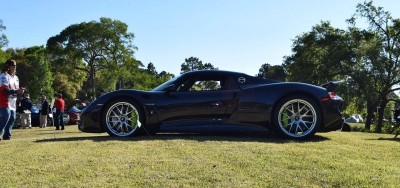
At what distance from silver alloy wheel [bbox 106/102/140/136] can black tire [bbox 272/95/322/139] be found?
2.39m

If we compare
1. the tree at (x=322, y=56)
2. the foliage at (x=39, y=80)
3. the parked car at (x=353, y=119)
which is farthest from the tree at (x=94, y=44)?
the parked car at (x=353, y=119)

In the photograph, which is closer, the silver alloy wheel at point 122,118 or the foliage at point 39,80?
the silver alloy wheel at point 122,118

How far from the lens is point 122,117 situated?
683 centimetres

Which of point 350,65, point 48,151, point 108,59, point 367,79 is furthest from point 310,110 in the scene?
point 108,59

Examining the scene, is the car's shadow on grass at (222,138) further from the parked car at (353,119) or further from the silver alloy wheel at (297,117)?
the parked car at (353,119)

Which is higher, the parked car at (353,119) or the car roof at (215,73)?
the car roof at (215,73)

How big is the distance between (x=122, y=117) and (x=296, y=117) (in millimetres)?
2941

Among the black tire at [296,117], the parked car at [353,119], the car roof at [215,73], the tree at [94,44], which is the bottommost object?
the parked car at [353,119]

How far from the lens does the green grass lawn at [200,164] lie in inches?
147

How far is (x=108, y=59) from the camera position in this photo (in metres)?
58.0

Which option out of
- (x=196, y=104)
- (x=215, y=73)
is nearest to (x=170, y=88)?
(x=196, y=104)

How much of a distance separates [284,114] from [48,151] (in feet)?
12.0

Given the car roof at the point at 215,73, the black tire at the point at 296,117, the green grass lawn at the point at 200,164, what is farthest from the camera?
the car roof at the point at 215,73

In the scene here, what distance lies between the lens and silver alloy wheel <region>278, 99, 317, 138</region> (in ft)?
21.1
